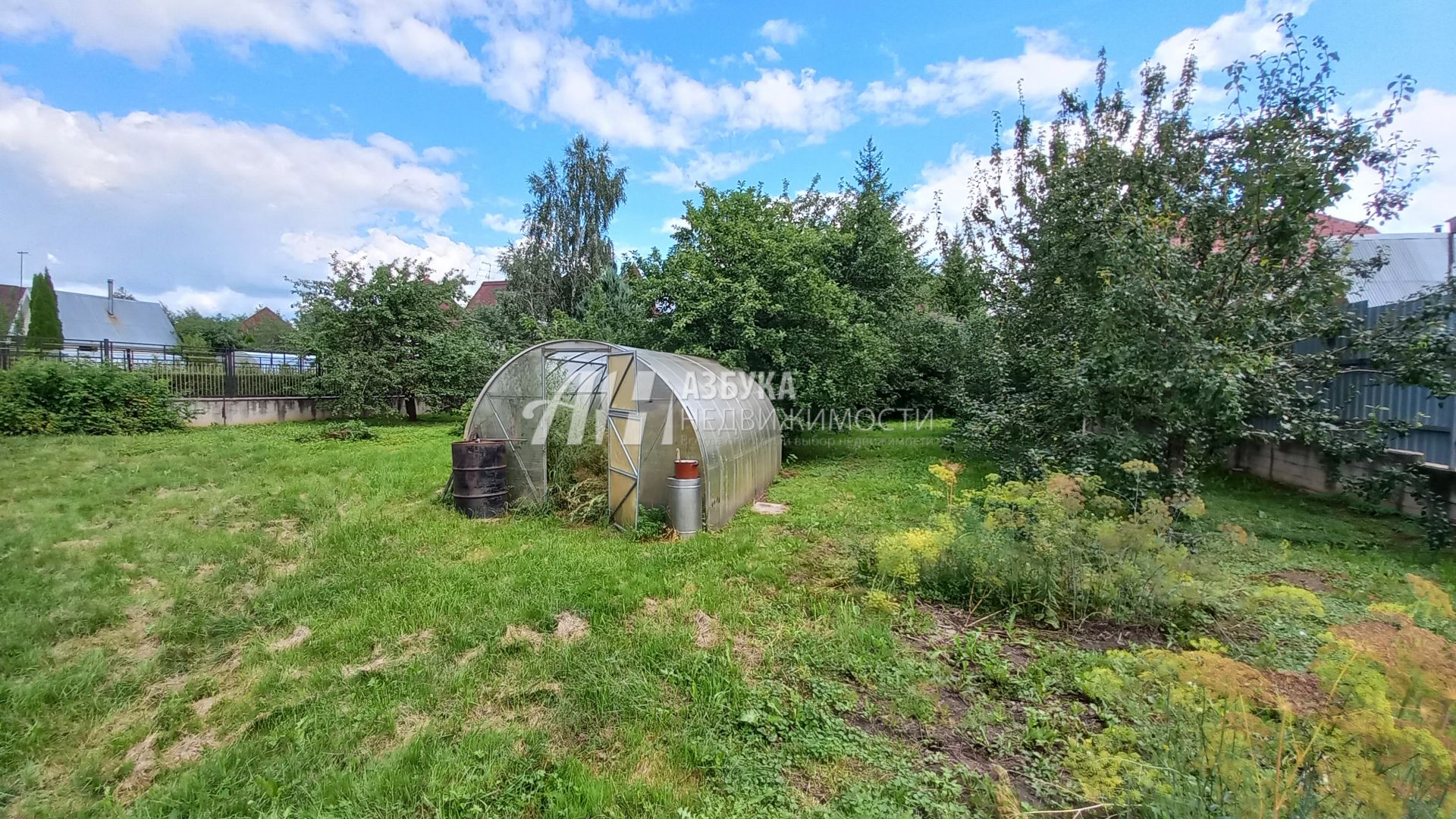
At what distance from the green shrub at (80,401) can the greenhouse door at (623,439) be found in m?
12.9

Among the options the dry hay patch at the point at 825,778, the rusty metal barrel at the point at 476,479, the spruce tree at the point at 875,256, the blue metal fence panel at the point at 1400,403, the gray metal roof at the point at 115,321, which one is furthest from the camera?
the gray metal roof at the point at 115,321

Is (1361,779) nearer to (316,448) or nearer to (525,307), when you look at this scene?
(316,448)

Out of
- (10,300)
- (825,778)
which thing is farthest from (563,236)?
(10,300)

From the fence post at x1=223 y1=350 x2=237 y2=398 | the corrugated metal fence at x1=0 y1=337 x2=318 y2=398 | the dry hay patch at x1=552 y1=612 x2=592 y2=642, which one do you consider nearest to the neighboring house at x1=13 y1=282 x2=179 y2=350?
the corrugated metal fence at x1=0 y1=337 x2=318 y2=398

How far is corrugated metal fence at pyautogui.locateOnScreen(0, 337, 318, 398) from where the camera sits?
12.8 metres

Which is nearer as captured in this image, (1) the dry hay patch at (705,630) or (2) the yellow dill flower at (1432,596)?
(2) the yellow dill flower at (1432,596)

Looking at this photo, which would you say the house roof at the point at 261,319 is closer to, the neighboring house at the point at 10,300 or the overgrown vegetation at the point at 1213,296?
the neighboring house at the point at 10,300

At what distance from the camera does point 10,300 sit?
35156 mm

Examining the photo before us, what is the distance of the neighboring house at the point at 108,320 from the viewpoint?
2953cm

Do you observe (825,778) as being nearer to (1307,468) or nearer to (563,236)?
(1307,468)

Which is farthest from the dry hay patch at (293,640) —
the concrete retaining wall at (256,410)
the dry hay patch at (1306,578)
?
the concrete retaining wall at (256,410)

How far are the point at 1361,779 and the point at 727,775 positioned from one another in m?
2.22

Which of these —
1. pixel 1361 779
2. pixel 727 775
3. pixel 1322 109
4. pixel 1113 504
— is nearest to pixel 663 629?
pixel 727 775

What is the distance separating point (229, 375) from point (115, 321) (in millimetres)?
28442
